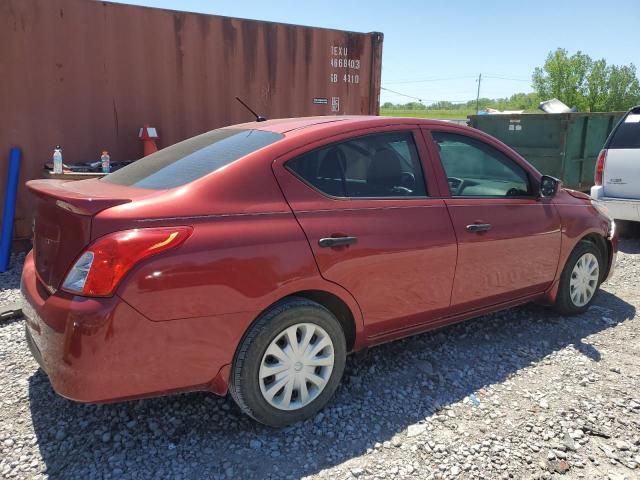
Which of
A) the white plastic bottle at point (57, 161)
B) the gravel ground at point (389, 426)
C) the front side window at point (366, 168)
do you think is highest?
the front side window at point (366, 168)

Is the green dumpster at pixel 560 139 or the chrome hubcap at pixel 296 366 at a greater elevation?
the green dumpster at pixel 560 139

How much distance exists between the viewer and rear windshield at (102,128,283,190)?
2.54 meters

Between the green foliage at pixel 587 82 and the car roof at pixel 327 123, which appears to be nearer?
the car roof at pixel 327 123

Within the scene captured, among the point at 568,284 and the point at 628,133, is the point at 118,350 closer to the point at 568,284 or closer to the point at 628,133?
the point at 568,284

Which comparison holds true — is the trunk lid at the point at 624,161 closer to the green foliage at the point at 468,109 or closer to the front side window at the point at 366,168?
the front side window at the point at 366,168

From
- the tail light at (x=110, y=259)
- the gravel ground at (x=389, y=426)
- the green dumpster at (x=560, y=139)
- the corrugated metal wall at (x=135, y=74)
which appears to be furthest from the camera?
the green dumpster at (x=560, y=139)

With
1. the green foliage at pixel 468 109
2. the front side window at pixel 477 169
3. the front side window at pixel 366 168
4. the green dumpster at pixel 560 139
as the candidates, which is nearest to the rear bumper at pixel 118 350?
the front side window at pixel 366 168

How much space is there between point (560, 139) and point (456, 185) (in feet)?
19.7

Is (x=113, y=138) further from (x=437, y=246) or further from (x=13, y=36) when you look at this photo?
(x=437, y=246)

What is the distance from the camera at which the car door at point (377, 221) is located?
261 centimetres

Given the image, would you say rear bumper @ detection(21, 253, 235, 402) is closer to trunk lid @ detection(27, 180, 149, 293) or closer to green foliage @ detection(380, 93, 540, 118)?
trunk lid @ detection(27, 180, 149, 293)

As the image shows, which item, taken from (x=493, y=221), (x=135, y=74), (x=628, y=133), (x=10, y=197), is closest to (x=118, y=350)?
(x=493, y=221)

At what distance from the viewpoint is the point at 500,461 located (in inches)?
96.3

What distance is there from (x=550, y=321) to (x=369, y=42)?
5.34 meters
